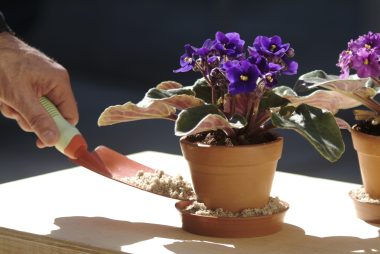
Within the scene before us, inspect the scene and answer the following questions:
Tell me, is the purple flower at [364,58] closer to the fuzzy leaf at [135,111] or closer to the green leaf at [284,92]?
the green leaf at [284,92]

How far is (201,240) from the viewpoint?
63.9 inches

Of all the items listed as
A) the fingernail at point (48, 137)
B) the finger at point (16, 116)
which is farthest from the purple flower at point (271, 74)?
the finger at point (16, 116)

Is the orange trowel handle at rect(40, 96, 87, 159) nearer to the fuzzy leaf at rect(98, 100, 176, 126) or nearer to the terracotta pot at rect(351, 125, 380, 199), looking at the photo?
the fuzzy leaf at rect(98, 100, 176, 126)

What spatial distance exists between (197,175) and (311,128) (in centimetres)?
25

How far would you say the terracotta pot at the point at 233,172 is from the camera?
5.26ft

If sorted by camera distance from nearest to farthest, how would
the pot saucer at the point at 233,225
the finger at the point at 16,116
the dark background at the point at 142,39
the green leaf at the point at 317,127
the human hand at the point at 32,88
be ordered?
1. the green leaf at the point at 317,127
2. the pot saucer at the point at 233,225
3. the human hand at the point at 32,88
4. the finger at the point at 16,116
5. the dark background at the point at 142,39

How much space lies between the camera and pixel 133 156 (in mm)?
2467

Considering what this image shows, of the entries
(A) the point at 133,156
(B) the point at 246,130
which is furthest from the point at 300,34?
(B) the point at 246,130

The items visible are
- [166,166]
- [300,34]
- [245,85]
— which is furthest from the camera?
[300,34]

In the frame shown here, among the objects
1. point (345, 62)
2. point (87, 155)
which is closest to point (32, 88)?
point (87, 155)

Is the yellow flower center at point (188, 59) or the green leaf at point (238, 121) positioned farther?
the yellow flower center at point (188, 59)

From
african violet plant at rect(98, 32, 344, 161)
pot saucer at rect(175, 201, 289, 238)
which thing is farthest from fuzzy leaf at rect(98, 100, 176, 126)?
pot saucer at rect(175, 201, 289, 238)

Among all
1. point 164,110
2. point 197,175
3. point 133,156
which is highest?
point 164,110

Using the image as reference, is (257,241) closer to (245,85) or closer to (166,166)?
(245,85)
